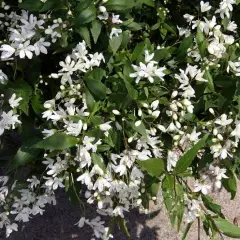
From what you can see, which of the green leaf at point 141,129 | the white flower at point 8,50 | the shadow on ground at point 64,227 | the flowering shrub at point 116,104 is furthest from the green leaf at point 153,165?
the shadow on ground at point 64,227

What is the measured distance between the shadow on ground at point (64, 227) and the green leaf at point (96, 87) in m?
1.24

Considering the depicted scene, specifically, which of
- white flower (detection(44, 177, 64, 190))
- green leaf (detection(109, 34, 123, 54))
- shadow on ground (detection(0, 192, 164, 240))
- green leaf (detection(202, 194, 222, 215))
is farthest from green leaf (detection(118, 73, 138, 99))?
shadow on ground (detection(0, 192, 164, 240))

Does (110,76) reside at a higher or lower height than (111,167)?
higher

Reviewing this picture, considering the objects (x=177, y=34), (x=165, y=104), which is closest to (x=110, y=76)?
(x=165, y=104)

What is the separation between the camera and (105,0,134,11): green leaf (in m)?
1.62

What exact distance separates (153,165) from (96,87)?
334mm

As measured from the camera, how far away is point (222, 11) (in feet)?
6.12

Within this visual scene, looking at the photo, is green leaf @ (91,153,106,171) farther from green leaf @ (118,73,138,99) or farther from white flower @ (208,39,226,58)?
white flower @ (208,39,226,58)

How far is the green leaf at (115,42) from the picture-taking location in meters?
1.71

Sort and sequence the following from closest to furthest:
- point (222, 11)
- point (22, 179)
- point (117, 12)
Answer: point (117, 12)
point (222, 11)
point (22, 179)

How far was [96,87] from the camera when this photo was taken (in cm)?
165

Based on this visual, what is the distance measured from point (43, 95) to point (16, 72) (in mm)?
141

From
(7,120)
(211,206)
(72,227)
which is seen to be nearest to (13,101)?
(7,120)

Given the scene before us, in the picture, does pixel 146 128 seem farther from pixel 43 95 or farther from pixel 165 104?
pixel 43 95
